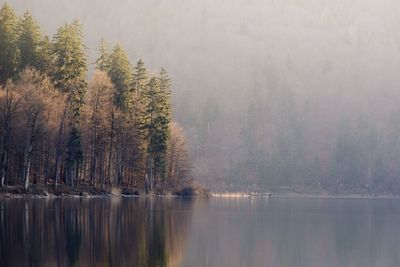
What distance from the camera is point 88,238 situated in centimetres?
2584

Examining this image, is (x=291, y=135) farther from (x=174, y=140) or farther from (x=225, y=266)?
(x=225, y=266)

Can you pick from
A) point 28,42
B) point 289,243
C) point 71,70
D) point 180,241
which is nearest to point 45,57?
point 28,42

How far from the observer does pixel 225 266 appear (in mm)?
21422

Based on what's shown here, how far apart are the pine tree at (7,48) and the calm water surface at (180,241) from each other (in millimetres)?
31680

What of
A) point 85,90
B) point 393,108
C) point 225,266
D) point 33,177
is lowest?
point 225,266

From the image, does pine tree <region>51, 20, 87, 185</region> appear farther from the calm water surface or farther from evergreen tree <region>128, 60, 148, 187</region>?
the calm water surface

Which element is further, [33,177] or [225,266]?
[33,177]

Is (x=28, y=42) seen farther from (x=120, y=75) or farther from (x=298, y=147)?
(x=298, y=147)

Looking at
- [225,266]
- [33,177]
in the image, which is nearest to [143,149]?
[33,177]

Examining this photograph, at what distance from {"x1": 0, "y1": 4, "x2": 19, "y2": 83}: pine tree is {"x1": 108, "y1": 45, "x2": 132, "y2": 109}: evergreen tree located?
466 inches

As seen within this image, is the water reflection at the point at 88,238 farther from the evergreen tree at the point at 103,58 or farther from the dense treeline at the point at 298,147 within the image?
the dense treeline at the point at 298,147

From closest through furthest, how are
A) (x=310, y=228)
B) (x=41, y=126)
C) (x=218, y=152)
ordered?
(x=310, y=228)
(x=41, y=126)
(x=218, y=152)

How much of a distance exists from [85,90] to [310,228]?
3938 centimetres

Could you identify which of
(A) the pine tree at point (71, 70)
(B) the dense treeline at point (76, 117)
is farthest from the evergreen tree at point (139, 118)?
(A) the pine tree at point (71, 70)
